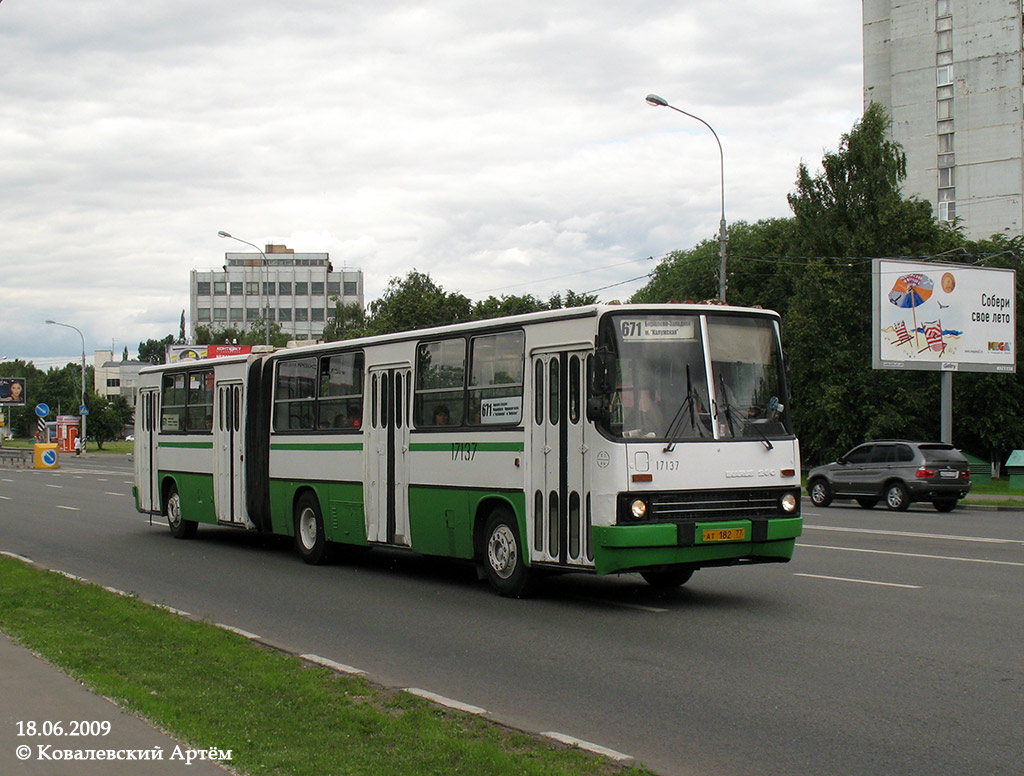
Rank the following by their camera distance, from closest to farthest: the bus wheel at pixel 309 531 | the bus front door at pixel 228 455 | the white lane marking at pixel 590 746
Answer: the white lane marking at pixel 590 746
the bus wheel at pixel 309 531
the bus front door at pixel 228 455

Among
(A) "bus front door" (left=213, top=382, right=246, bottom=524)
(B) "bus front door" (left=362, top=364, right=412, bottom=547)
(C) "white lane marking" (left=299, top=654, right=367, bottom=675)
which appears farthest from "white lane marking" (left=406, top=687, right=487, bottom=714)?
(A) "bus front door" (left=213, top=382, right=246, bottom=524)

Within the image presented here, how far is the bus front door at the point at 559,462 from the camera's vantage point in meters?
11.0

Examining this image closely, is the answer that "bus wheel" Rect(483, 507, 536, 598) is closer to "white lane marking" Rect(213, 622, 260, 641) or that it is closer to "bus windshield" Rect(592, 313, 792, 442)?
"bus windshield" Rect(592, 313, 792, 442)

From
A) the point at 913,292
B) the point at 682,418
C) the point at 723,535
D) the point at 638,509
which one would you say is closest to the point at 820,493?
the point at 913,292

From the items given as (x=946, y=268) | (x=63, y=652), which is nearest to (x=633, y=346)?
(x=63, y=652)

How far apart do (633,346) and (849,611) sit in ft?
10.6

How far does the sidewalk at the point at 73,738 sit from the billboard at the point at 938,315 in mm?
30561

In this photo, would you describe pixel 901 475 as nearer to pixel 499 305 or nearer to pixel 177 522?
pixel 177 522

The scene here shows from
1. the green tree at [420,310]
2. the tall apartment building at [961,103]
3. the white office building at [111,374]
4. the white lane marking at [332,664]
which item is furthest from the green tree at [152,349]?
the white lane marking at [332,664]

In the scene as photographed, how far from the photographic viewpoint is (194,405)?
63.8 feet

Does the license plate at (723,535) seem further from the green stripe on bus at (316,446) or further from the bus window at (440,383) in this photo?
the green stripe on bus at (316,446)

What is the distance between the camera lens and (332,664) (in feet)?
27.3

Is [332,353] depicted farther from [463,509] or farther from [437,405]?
[463,509]

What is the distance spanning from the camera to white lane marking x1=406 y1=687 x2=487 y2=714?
6871 millimetres
